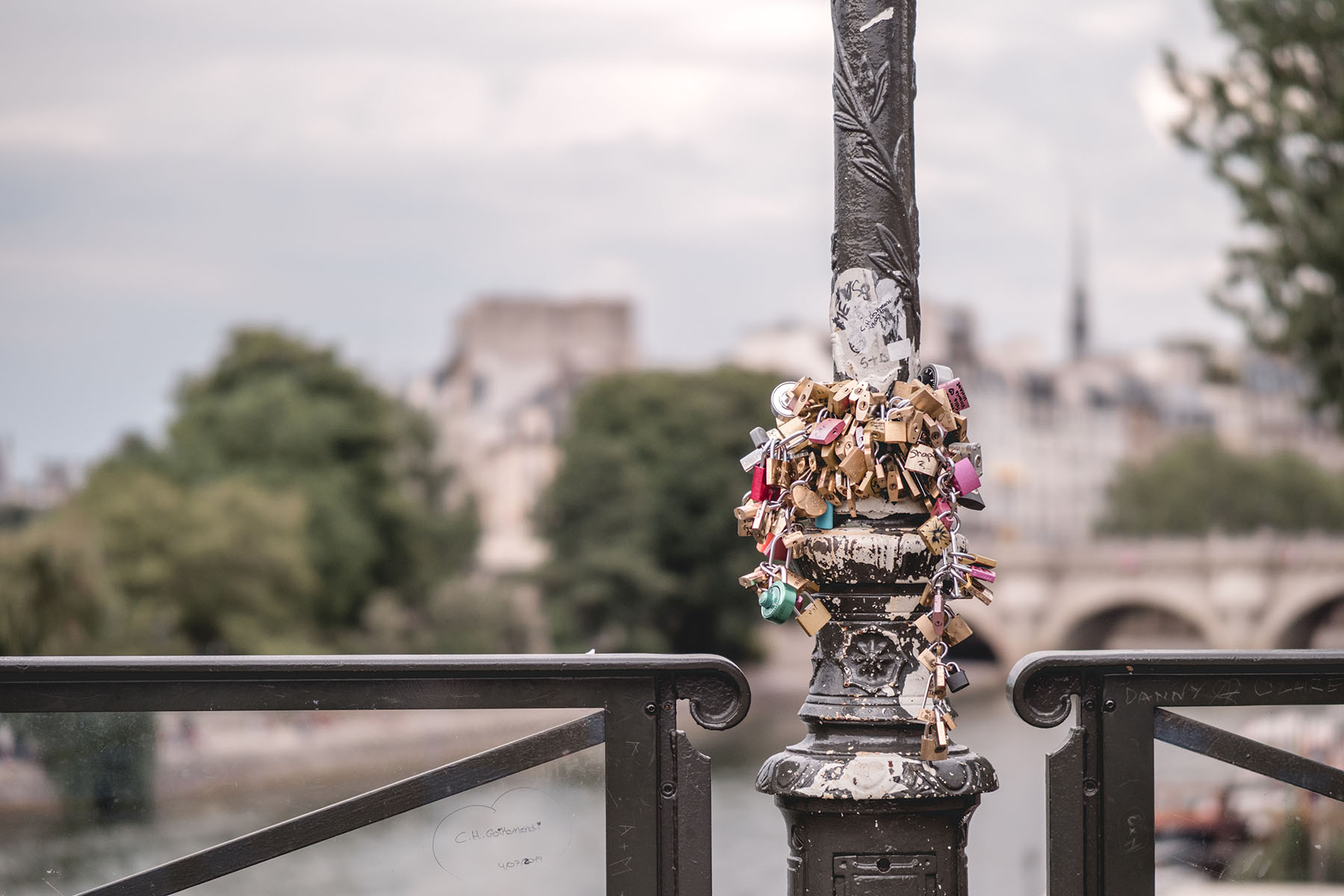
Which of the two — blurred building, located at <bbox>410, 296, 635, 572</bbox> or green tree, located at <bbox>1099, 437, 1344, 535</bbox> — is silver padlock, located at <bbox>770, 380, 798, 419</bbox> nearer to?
blurred building, located at <bbox>410, 296, 635, 572</bbox>

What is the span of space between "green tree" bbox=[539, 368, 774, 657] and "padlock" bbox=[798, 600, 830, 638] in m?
53.2

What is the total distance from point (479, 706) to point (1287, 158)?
10.6 meters

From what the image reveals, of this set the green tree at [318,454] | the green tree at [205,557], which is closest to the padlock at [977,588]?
the green tree at [205,557]

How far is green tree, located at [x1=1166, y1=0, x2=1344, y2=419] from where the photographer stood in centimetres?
1203

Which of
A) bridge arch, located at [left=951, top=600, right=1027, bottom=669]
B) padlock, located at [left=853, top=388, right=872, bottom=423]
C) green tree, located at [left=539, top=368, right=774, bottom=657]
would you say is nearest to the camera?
padlock, located at [left=853, top=388, right=872, bottom=423]

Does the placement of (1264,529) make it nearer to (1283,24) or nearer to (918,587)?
(1283,24)

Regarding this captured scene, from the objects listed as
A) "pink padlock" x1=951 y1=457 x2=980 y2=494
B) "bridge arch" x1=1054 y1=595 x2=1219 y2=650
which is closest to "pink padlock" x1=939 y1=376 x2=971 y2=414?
"pink padlock" x1=951 y1=457 x2=980 y2=494

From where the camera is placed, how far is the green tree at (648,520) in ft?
188

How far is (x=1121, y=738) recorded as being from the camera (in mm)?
3240

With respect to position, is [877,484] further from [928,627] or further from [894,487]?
[928,627]

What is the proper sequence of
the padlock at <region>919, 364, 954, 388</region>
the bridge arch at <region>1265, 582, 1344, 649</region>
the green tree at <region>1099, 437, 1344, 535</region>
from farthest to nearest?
the green tree at <region>1099, 437, 1344, 535</region>
the bridge arch at <region>1265, 582, 1344, 649</region>
the padlock at <region>919, 364, 954, 388</region>

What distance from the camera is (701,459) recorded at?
59250 mm

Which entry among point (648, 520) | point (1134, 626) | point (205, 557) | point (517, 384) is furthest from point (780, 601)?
point (1134, 626)

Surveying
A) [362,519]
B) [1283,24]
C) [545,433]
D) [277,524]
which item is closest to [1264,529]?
[545,433]
